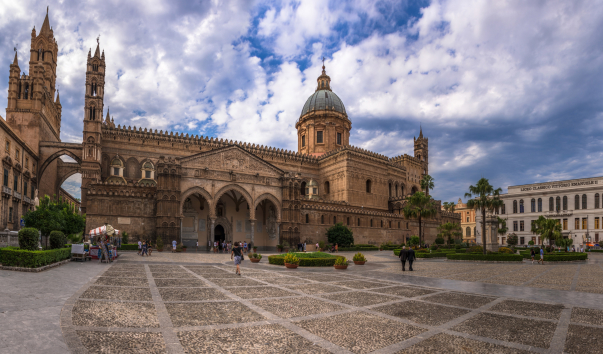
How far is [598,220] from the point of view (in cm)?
6153

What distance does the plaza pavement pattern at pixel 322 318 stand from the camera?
658 cm

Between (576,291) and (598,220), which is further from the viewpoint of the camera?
(598,220)

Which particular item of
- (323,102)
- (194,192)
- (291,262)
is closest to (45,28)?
(194,192)

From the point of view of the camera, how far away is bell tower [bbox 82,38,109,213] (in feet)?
144

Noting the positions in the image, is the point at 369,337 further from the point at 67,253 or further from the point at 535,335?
the point at 67,253

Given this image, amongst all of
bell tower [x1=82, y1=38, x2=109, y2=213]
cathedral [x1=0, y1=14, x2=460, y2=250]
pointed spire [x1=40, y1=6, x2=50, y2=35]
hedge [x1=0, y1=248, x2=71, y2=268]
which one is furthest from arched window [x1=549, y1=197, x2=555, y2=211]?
pointed spire [x1=40, y1=6, x2=50, y2=35]

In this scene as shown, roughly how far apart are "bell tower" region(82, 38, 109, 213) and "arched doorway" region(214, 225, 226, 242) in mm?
14771

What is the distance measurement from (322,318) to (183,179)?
32550mm

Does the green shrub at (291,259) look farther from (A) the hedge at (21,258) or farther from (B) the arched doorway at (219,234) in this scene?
(B) the arched doorway at (219,234)

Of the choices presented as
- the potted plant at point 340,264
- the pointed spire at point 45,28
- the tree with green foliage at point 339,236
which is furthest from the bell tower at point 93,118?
the potted plant at point 340,264

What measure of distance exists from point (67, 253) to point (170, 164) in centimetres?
1879

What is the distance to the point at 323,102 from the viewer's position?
69.1 metres

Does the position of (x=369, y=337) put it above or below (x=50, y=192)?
below

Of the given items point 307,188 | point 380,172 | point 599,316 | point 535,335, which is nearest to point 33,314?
point 535,335
